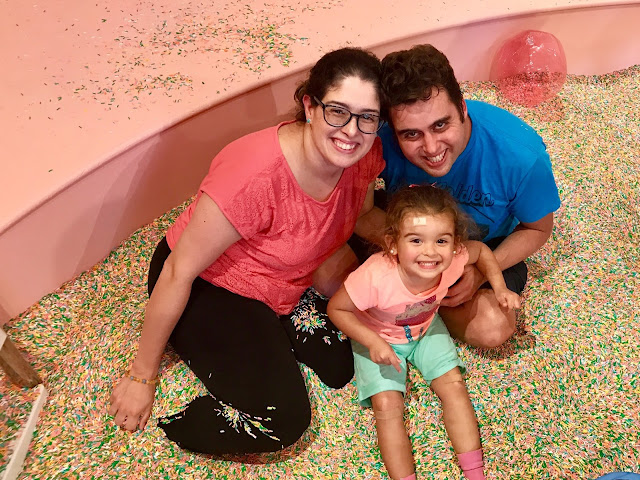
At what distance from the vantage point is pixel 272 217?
51.0 inches

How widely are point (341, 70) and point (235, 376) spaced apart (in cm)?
83

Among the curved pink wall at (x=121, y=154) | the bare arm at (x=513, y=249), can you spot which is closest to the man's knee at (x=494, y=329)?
the bare arm at (x=513, y=249)

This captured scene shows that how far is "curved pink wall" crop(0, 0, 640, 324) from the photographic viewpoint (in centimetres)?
148

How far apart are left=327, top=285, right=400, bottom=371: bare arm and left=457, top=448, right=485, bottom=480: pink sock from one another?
31 centimetres

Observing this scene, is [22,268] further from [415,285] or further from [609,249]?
[609,249]

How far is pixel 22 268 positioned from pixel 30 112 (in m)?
0.56

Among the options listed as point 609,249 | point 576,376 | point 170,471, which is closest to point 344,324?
point 170,471

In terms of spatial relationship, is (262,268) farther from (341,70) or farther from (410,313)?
(341,70)

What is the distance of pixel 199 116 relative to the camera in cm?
177

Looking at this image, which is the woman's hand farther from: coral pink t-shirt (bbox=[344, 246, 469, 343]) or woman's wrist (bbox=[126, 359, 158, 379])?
coral pink t-shirt (bbox=[344, 246, 469, 343])

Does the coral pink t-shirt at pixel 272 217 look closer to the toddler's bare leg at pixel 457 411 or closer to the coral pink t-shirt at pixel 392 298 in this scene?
the coral pink t-shirt at pixel 392 298

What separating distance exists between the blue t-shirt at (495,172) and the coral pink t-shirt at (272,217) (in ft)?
0.49

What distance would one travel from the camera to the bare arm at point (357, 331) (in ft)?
4.26

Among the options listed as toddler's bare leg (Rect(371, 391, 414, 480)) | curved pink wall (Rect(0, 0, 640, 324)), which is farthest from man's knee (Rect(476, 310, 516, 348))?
curved pink wall (Rect(0, 0, 640, 324))
